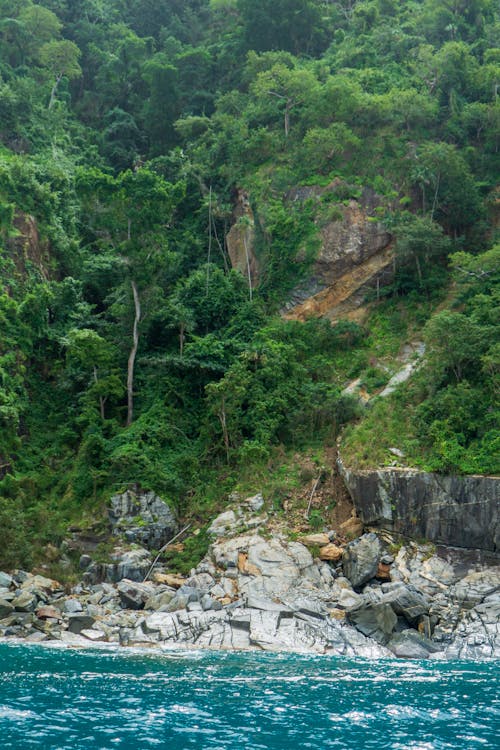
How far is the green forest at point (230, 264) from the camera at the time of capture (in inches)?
1049

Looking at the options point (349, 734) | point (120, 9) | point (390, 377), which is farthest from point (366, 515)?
point (120, 9)

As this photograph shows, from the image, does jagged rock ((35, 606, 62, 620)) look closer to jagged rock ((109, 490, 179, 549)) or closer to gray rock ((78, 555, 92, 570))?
gray rock ((78, 555, 92, 570))

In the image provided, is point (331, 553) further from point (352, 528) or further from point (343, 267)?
point (343, 267)

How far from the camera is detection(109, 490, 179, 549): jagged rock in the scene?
83.4 feet

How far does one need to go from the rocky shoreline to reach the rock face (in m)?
0.52

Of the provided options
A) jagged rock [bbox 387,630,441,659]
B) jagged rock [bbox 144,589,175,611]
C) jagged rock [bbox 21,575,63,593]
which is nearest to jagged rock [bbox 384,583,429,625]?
jagged rock [bbox 387,630,441,659]

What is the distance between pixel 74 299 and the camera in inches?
1307

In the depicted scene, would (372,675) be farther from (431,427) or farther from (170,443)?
(170,443)

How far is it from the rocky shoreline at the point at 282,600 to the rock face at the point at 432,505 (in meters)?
0.52

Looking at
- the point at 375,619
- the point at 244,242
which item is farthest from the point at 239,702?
the point at 244,242

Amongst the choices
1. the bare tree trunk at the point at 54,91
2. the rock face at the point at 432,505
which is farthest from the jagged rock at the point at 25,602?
the bare tree trunk at the point at 54,91

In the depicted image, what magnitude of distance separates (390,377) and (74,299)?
16109 mm

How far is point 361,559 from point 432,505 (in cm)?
313

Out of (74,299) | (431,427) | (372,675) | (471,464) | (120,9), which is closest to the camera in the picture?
(372,675)
